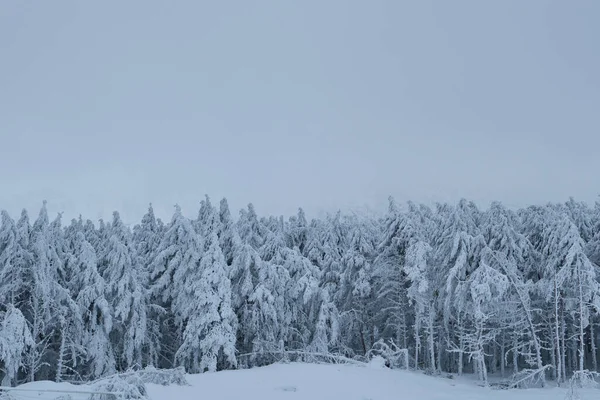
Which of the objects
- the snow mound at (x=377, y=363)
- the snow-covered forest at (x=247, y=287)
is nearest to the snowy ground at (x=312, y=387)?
the snow mound at (x=377, y=363)

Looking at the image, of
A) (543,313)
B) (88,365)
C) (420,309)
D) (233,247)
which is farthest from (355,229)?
(88,365)

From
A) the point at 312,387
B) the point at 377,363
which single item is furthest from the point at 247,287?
the point at 312,387

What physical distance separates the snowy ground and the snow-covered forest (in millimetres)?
3897

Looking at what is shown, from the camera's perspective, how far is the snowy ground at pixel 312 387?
16578 millimetres

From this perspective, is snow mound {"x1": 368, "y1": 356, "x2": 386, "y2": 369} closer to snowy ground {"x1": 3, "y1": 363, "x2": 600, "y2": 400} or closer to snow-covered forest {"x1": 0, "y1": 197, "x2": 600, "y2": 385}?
snowy ground {"x1": 3, "y1": 363, "x2": 600, "y2": 400}

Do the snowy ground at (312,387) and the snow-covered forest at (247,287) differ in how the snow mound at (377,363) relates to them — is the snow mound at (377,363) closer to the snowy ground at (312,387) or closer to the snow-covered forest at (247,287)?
the snowy ground at (312,387)

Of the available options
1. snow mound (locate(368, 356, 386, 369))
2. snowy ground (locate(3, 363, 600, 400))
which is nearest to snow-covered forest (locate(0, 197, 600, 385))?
snow mound (locate(368, 356, 386, 369))

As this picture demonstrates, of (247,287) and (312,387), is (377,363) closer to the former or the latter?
(312,387)

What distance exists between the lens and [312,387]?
18391 millimetres

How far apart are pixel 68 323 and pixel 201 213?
10.8m

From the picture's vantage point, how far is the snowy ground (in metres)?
16.6

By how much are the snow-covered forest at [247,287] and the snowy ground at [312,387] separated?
3.90 m

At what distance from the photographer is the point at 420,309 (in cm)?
3375

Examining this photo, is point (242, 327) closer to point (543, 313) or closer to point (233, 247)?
point (233, 247)
